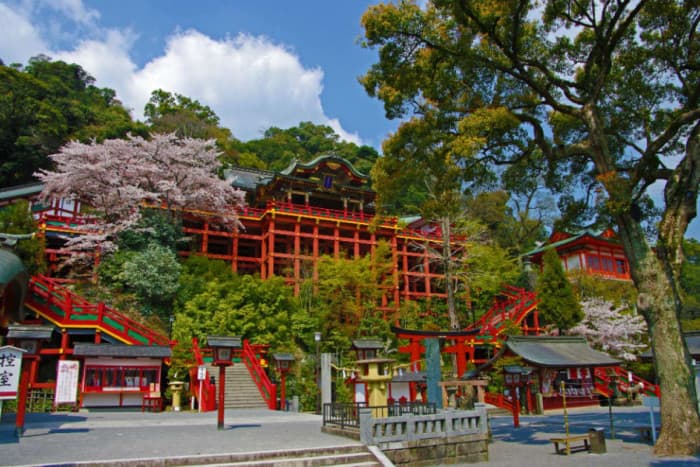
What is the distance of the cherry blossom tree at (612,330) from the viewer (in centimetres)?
2711

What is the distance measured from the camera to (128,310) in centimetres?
2172

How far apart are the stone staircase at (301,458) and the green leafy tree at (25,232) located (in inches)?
691

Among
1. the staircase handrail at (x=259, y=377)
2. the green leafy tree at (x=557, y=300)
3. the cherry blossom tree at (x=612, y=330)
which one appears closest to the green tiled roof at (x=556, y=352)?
the green leafy tree at (x=557, y=300)

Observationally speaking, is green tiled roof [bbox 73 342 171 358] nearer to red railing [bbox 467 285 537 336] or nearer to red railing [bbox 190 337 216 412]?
red railing [bbox 190 337 216 412]

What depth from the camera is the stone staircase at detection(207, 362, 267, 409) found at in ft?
60.4

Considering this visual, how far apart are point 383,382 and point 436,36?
8325mm

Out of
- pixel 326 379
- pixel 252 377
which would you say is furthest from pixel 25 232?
pixel 326 379

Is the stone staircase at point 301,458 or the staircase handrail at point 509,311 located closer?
the stone staircase at point 301,458

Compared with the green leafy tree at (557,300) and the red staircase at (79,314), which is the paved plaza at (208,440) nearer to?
the red staircase at (79,314)

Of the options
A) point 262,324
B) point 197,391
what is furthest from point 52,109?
point 197,391

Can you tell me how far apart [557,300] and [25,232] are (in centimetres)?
2642

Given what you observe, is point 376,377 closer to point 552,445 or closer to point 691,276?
point 552,445

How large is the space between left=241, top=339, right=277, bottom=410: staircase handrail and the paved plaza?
2257 millimetres

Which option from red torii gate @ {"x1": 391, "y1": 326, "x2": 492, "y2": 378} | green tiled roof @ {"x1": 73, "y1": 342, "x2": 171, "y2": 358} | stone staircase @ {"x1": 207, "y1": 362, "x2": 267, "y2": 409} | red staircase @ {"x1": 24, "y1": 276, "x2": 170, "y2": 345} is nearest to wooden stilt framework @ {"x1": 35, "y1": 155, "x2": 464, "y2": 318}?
stone staircase @ {"x1": 207, "y1": 362, "x2": 267, "y2": 409}
